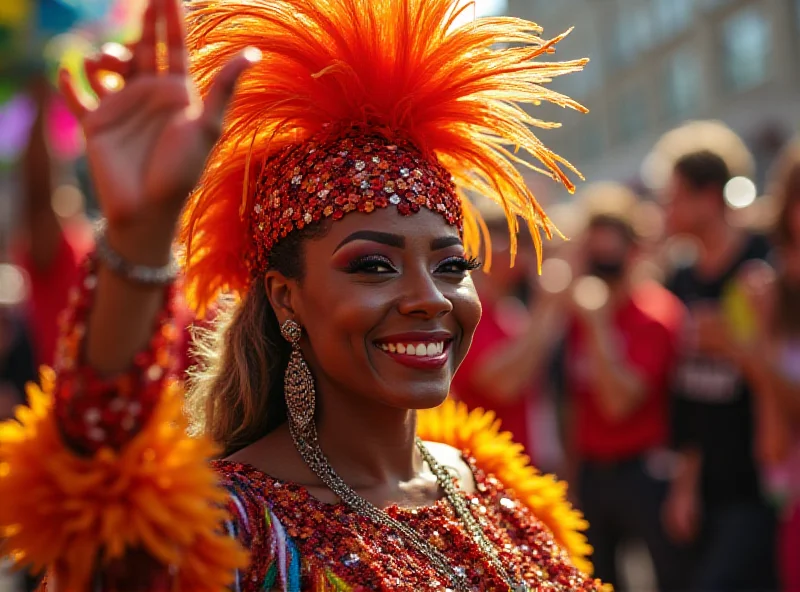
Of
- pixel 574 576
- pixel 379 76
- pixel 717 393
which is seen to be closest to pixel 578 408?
pixel 717 393

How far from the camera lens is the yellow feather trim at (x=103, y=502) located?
1767 millimetres

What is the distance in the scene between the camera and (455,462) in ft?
9.50

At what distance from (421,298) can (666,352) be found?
11.4ft

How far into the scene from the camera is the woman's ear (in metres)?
2.58

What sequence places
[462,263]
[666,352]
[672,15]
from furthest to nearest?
[672,15] → [666,352] → [462,263]

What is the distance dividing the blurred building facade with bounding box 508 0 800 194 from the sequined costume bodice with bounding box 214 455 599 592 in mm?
14482

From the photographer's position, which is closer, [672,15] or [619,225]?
[619,225]

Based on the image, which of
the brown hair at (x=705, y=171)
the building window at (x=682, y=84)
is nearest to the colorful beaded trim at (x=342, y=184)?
the brown hair at (x=705, y=171)

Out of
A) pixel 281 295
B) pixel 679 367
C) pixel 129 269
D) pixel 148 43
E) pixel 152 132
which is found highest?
pixel 148 43

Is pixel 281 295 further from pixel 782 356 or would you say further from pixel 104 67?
pixel 782 356

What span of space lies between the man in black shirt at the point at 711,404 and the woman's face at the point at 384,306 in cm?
292

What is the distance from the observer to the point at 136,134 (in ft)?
5.82

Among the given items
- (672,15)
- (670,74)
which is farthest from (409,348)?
(672,15)

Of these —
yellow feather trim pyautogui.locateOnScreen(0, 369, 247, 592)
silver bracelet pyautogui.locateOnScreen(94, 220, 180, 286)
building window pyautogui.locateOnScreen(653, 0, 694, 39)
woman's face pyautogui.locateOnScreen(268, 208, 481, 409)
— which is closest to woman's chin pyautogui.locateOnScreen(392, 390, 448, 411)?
woman's face pyautogui.locateOnScreen(268, 208, 481, 409)
